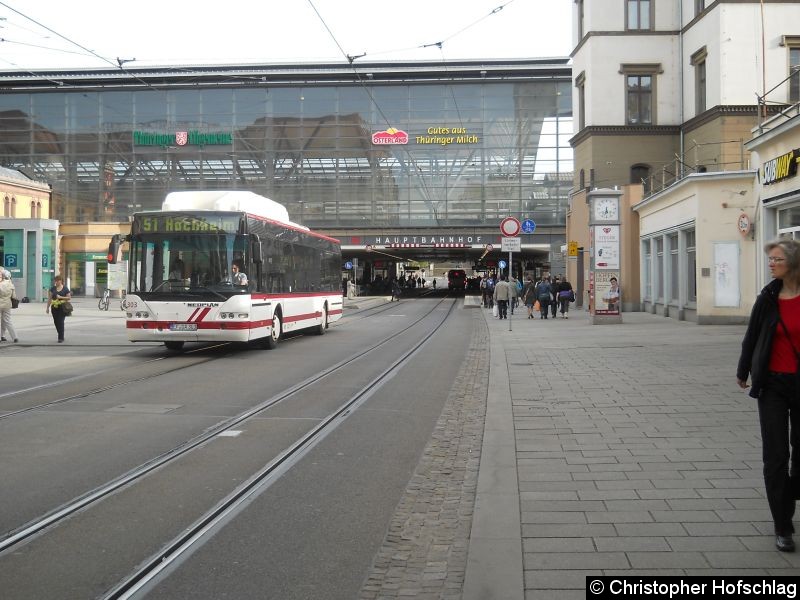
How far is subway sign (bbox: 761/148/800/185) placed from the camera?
56.7 ft

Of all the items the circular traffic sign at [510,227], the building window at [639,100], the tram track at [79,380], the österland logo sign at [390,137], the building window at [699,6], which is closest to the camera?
the tram track at [79,380]

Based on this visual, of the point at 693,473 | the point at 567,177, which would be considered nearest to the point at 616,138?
the point at 567,177

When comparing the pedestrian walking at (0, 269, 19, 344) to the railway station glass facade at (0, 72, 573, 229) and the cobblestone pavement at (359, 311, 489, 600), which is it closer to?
the cobblestone pavement at (359, 311, 489, 600)

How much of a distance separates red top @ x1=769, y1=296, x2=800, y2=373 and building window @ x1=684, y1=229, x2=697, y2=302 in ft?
71.9

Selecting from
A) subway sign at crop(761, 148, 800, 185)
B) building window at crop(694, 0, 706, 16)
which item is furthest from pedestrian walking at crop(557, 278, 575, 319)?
building window at crop(694, 0, 706, 16)

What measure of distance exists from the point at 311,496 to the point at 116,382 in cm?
773

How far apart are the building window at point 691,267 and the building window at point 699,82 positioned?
→ 11091mm

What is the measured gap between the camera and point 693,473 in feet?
21.6

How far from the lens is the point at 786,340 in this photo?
4.81 m

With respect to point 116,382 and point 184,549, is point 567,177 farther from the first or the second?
point 184,549

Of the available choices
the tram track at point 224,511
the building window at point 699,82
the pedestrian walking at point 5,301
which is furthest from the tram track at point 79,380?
the building window at point 699,82

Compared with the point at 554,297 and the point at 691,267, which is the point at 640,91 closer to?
the point at 554,297

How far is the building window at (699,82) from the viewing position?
35.4m

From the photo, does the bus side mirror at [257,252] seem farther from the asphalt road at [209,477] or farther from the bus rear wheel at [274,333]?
the asphalt road at [209,477]
